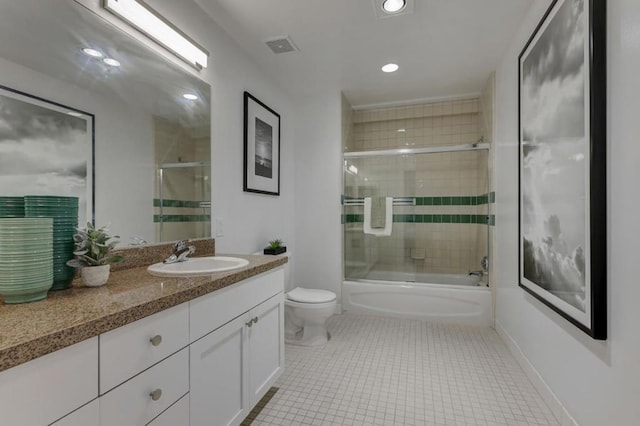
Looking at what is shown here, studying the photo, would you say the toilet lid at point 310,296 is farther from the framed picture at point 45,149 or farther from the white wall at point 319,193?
the framed picture at point 45,149

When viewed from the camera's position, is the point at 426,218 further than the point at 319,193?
Yes

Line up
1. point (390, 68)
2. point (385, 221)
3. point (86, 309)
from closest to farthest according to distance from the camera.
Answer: point (86, 309)
point (390, 68)
point (385, 221)

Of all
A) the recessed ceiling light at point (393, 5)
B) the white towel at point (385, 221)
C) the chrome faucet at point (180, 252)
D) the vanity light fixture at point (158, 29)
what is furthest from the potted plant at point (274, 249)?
the recessed ceiling light at point (393, 5)

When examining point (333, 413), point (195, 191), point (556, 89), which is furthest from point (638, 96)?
point (195, 191)

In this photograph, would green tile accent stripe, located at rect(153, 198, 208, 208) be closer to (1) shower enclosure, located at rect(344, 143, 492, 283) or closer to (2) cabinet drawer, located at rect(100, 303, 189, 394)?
(2) cabinet drawer, located at rect(100, 303, 189, 394)

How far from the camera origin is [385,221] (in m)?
3.39

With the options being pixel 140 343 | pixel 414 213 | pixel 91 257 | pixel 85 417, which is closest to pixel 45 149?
pixel 91 257

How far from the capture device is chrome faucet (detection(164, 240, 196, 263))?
5.18 ft

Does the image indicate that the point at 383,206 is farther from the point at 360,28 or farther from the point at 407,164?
the point at 360,28

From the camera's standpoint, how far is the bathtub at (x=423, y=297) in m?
2.92

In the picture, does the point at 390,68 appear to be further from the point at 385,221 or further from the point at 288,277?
the point at 288,277

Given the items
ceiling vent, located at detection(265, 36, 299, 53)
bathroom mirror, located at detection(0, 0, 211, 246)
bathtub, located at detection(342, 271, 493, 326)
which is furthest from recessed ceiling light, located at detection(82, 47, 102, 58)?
bathtub, located at detection(342, 271, 493, 326)

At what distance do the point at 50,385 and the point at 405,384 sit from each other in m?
1.79

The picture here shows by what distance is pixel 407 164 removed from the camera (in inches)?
135
